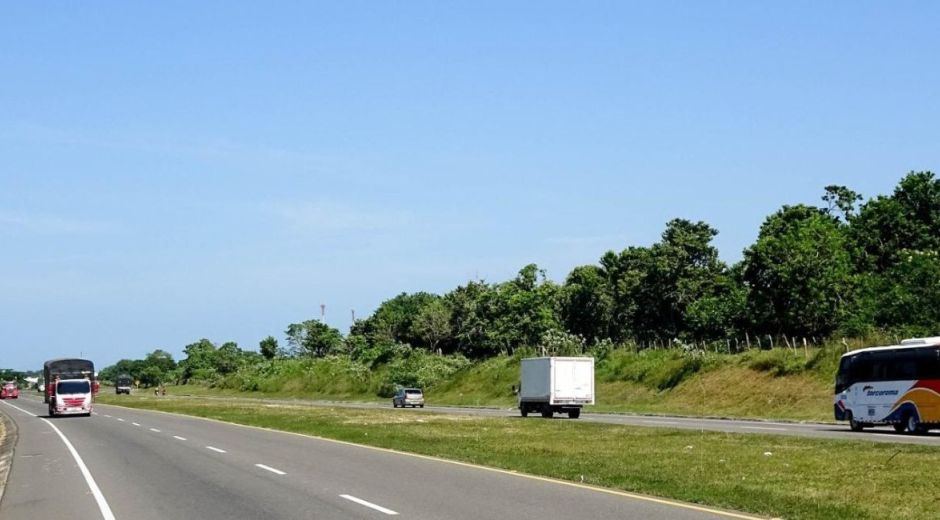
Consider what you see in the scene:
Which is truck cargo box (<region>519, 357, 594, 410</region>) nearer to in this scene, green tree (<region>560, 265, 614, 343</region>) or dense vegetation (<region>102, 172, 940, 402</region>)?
dense vegetation (<region>102, 172, 940, 402</region>)

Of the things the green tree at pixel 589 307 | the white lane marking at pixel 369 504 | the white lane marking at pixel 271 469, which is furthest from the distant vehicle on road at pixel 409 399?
the white lane marking at pixel 369 504

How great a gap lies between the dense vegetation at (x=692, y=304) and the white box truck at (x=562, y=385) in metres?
13.9

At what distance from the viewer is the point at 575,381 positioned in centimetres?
5622

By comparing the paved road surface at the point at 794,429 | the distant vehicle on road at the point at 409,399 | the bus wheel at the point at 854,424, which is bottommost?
the paved road surface at the point at 794,429

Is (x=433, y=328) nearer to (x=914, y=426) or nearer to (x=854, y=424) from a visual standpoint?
(x=854, y=424)

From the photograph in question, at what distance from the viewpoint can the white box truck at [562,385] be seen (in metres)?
55.6

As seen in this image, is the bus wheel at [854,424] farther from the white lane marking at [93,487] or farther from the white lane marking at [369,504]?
the white lane marking at [93,487]

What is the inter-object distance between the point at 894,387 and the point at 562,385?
20399 millimetres

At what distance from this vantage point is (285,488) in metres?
20.3

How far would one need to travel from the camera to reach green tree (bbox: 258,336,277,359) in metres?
182

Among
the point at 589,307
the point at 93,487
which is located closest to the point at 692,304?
the point at 589,307

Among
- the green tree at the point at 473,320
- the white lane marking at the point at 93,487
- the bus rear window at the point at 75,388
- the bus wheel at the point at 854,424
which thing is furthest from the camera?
the green tree at the point at 473,320

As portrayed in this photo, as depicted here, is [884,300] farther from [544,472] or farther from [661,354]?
[544,472]

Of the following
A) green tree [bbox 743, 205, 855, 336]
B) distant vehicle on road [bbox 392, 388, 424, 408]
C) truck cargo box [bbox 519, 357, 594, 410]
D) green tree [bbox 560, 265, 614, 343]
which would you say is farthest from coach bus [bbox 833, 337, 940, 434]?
green tree [bbox 560, 265, 614, 343]
